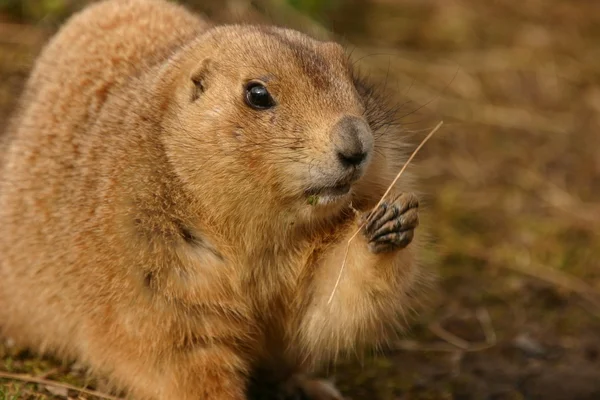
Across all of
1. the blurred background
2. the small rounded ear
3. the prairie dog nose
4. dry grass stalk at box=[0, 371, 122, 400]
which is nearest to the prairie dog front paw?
the prairie dog nose

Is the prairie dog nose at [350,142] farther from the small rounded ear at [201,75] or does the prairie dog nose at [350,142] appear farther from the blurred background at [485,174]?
the blurred background at [485,174]

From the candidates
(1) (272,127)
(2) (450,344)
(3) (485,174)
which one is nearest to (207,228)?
(1) (272,127)

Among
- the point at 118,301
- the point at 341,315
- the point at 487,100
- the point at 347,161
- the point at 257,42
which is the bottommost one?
Answer: the point at 118,301

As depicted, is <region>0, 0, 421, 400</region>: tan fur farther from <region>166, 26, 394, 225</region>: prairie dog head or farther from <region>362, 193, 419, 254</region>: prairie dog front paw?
<region>362, 193, 419, 254</region>: prairie dog front paw

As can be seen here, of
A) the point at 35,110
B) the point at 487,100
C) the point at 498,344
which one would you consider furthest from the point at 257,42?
the point at 487,100

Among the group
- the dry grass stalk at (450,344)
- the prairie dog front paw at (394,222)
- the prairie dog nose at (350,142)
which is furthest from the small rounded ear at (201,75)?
the dry grass stalk at (450,344)

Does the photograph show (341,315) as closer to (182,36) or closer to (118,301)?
(118,301)

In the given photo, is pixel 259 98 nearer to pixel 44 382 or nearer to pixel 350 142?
pixel 350 142
